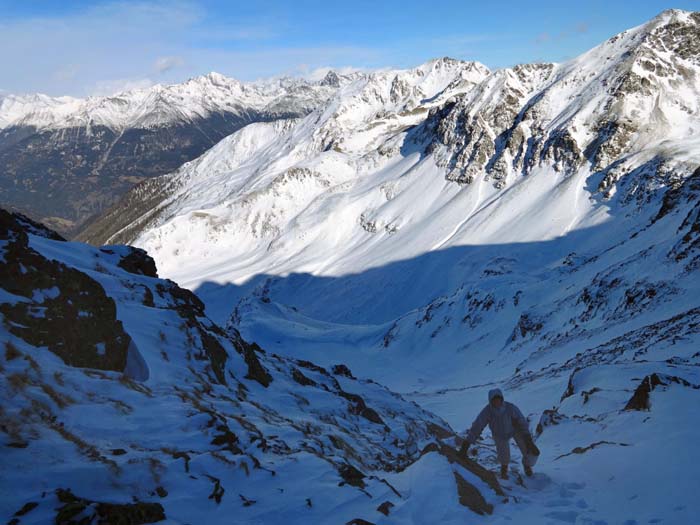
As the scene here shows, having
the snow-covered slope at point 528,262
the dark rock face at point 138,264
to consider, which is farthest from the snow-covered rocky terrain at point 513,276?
the dark rock face at point 138,264

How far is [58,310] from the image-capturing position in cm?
1341

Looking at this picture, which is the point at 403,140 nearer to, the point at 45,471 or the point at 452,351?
the point at 452,351

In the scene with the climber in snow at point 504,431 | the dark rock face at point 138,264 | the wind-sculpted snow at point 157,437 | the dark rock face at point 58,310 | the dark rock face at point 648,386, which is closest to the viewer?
the wind-sculpted snow at point 157,437

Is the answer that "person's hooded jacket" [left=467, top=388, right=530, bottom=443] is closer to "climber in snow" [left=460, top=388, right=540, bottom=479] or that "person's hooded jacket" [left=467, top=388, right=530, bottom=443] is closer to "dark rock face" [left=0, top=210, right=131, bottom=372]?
"climber in snow" [left=460, top=388, right=540, bottom=479]

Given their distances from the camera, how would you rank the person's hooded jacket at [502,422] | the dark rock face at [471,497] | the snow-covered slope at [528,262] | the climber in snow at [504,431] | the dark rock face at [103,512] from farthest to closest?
the snow-covered slope at [528,262] < the person's hooded jacket at [502,422] < the climber in snow at [504,431] < the dark rock face at [471,497] < the dark rock face at [103,512]

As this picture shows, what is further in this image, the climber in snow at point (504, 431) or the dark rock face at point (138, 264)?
the dark rock face at point (138, 264)

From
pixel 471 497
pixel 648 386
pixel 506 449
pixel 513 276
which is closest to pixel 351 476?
pixel 471 497

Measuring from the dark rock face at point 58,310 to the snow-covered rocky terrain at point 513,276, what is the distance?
1859 mm

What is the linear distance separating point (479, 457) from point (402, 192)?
140m

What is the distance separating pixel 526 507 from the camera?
9.51 meters

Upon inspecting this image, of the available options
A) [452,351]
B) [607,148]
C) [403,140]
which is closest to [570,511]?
[452,351]

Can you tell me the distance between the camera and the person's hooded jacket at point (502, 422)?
1134 cm

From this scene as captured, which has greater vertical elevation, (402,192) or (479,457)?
(402,192)

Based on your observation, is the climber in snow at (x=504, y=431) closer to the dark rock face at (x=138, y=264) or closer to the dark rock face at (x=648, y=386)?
the dark rock face at (x=648, y=386)
